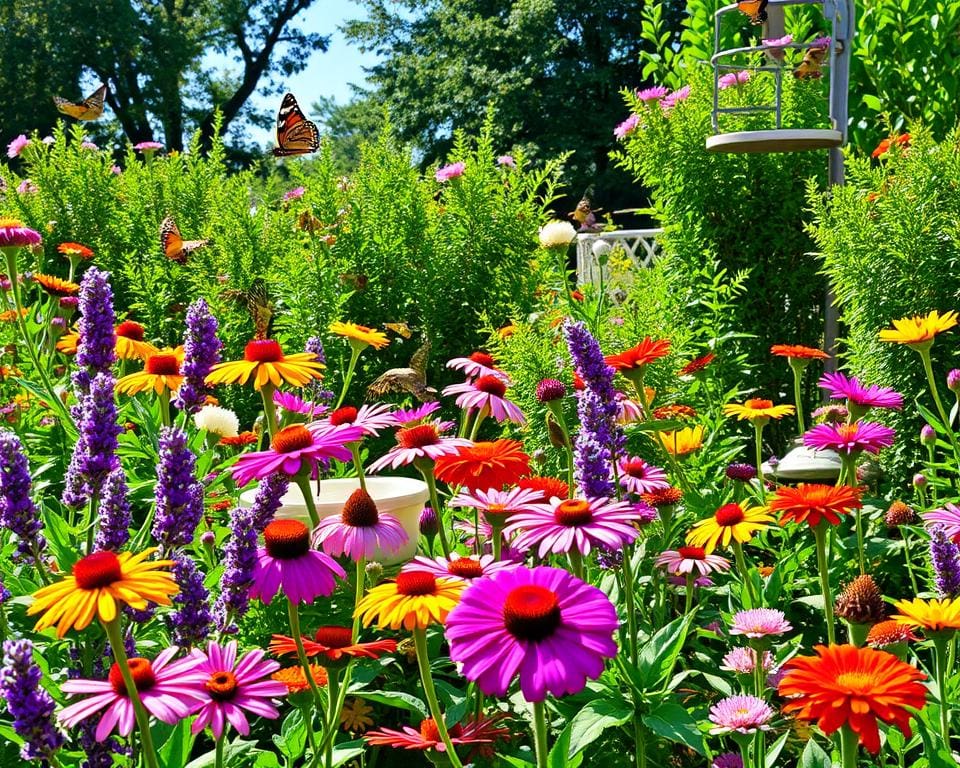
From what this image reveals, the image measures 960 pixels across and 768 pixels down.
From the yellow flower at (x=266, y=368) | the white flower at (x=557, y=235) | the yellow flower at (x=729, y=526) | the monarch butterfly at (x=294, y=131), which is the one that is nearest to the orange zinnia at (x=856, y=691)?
the yellow flower at (x=729, y=526)

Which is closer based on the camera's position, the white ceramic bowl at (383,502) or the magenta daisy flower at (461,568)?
the magenta daisy flower at (461,568)

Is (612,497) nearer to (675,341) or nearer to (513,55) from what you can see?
(675,341)

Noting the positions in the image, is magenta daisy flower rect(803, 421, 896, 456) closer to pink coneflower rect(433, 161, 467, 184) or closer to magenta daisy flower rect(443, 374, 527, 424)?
magenta daisy flower rect(443, 374, 527, 424)

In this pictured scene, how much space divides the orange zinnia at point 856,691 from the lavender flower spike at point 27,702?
869 millimetres

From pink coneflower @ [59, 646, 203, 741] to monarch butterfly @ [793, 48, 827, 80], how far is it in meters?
3.82

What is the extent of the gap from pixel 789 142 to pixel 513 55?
2408 centimetres

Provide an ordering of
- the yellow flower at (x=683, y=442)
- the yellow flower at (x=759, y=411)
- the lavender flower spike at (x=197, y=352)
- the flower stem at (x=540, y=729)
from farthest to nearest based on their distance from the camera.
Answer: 1. the yellow flower at (x=683, y=442)
2. the yellow flower at (x=759, y=411)
3. the lavender flower spike at (x=197, y=352)
4. the flower stem at (x=540, y=729)

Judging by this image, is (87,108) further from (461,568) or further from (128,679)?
(128,679)

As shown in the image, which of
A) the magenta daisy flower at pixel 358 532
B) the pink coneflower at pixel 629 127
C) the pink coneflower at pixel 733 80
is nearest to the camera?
the magenta daisy flower at pixel 358 532

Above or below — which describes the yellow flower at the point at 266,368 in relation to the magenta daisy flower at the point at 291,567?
above

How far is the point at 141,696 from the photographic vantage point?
1.11 meters

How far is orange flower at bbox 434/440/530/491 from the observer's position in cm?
177

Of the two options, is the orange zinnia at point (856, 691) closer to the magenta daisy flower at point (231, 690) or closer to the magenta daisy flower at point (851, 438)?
the magenta daisy flower at point (231, 690)

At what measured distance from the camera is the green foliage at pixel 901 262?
282 centimetres
